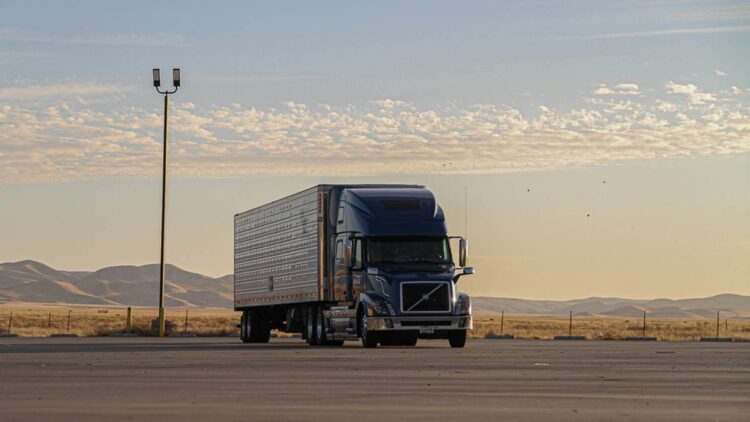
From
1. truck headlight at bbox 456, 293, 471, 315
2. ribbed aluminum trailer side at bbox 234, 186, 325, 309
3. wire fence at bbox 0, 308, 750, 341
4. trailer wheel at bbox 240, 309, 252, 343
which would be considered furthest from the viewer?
wire fence at bbox 0, 308, 750, 341

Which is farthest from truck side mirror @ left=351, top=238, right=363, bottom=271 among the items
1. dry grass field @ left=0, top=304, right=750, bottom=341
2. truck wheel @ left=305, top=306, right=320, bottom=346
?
dry grass field @ left=0, top=304, right=750, bottom=341

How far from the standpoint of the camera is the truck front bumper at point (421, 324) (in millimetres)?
37375

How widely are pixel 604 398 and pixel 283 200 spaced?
25.0m

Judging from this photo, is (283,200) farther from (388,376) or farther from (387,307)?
(388,376)

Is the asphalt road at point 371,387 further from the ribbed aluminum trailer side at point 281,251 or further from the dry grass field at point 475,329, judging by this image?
the dry grass field at point 475,329

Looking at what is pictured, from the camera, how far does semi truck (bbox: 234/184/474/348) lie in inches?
1475

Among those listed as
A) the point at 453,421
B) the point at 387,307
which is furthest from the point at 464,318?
the point at 453,421

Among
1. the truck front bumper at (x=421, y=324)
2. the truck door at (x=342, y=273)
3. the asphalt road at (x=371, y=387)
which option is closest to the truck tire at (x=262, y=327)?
the truck door at (x=342, y=273)

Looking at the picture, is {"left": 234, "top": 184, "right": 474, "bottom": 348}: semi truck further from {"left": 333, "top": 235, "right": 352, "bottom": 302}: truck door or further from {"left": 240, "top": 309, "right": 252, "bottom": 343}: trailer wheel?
{"left": 240, "top": 309, "right": 252, "bottom": 343}: trailer wheel

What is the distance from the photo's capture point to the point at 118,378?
74.9 feet

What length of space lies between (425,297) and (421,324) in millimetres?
689

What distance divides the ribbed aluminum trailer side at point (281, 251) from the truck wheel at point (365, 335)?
77.8 inches

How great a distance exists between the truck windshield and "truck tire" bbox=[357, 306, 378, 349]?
1397mm

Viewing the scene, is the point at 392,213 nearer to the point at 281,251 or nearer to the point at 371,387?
the point at 281,251
